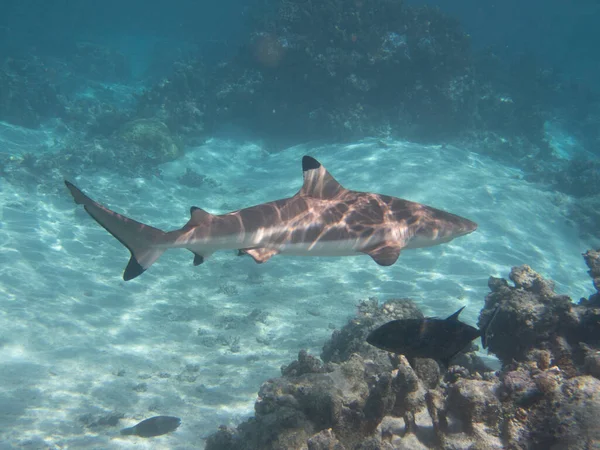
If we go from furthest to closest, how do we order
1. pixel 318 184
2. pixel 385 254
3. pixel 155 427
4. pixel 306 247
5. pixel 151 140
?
1. pixel 151 140
2. pixel 155 427
3. pixel 318 184
4. pixel 306 247
5. pixel 385 254

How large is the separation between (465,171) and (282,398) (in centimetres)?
1984

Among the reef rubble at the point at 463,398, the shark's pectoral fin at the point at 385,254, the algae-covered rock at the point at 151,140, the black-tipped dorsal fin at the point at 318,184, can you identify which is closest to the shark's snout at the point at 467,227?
the shark's pectoral fin at the point at 385,254

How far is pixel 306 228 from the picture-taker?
5000mm

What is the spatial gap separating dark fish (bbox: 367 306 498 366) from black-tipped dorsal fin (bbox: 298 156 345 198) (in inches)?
97.9

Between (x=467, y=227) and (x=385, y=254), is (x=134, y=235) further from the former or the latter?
(x=467, y=227)

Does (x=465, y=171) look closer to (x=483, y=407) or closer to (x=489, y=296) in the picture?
(x=489, y=296)

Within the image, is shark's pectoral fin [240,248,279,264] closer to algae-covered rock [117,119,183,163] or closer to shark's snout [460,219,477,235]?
shark's snout [460,219,477,235]

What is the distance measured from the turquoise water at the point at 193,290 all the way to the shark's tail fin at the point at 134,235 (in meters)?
5.12

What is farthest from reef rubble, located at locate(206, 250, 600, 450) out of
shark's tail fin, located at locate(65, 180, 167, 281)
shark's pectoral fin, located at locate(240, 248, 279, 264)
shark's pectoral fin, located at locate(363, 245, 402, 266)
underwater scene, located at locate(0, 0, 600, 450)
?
shark's tail fin, located at locate(65, 180, 167, 281)

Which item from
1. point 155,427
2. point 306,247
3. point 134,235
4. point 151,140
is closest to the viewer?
point 134,235

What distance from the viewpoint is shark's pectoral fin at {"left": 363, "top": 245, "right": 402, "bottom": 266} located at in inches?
176

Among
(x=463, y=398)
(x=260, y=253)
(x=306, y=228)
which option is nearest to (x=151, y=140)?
(x=306, y=228)

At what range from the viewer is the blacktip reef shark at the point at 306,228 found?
457 cm

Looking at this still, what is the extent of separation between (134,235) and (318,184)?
2719mm
